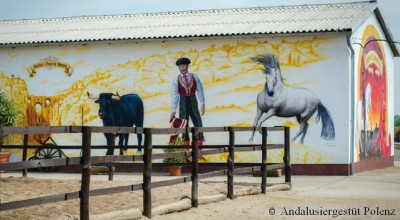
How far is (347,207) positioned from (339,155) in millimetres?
10141

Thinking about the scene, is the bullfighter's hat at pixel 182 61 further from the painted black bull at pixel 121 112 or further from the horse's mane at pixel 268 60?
the horse's mane at pixel 268 60

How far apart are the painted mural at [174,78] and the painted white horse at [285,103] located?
87mm

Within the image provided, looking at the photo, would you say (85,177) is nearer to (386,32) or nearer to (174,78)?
(174,78)

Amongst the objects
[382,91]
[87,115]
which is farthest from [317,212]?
[382,91]

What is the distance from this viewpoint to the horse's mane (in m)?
23.6

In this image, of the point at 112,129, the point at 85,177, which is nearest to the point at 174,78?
the point at 112,129

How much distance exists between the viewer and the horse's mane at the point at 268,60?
2364 cm

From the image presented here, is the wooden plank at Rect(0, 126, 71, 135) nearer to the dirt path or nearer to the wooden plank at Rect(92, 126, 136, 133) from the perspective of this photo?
the wooden plank at Rect(92, 126, 136, 133)

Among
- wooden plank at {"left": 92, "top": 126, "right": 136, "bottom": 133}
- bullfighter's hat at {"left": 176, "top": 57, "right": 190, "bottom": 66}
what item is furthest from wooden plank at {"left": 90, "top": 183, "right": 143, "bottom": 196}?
bullfighter's hat at {"left": 176, "top": 57, "right": 190, "bottom": 66}

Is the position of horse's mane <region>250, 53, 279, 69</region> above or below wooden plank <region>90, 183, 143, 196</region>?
above

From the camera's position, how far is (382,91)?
29.3 meters

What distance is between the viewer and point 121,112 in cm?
2527

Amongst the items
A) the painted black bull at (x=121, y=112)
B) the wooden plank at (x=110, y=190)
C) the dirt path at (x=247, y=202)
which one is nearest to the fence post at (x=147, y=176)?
the wooden plank at (x=110, y=190)

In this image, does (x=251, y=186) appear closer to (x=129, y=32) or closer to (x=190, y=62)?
(x=190, y=62)
